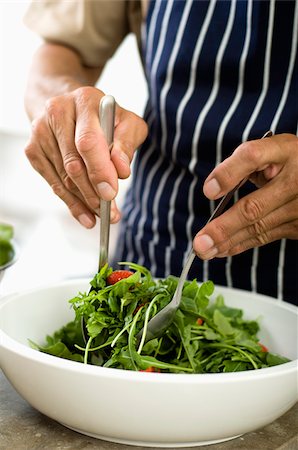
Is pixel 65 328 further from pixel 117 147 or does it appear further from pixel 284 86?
pixel 284 86

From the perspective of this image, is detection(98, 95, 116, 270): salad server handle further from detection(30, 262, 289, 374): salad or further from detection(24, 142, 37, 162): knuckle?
detection(24, 142, 37, 162): knuckle

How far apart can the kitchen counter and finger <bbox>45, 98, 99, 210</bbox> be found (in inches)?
11.8

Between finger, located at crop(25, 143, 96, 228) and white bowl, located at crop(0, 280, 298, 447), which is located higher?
finger, located at crop(25, 143, 96, 228)

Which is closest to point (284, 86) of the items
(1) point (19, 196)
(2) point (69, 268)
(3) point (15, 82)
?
(2) point (69, 268)

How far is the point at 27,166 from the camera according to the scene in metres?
4.88

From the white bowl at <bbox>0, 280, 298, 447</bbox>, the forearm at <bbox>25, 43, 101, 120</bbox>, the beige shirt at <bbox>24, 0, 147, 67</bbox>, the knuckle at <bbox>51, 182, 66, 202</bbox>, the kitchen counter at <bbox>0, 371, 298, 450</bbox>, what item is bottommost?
the kitchen counter at <bbox>0, 371, 298, 450</bbox>

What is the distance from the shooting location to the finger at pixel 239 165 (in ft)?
3.11

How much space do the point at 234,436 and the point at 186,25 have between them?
768 mm

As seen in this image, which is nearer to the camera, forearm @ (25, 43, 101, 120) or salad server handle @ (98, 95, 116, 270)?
salad server handle @ (98, 95, 116, 270)

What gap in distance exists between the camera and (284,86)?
1.26 meters

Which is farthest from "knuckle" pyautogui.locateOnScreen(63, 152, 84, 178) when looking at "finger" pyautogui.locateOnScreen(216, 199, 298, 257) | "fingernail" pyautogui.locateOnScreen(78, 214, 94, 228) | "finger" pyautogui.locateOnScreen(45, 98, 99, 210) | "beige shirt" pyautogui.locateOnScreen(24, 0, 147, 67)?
"beige shirt" pyautogui.locateOnScreen(24, 0, 147, 67)

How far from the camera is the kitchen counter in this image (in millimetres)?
876

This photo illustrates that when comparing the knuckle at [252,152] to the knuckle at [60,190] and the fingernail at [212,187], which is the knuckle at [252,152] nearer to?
the fingernail at [212,187]

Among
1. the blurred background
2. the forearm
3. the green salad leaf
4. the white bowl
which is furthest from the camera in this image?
the blurred background
